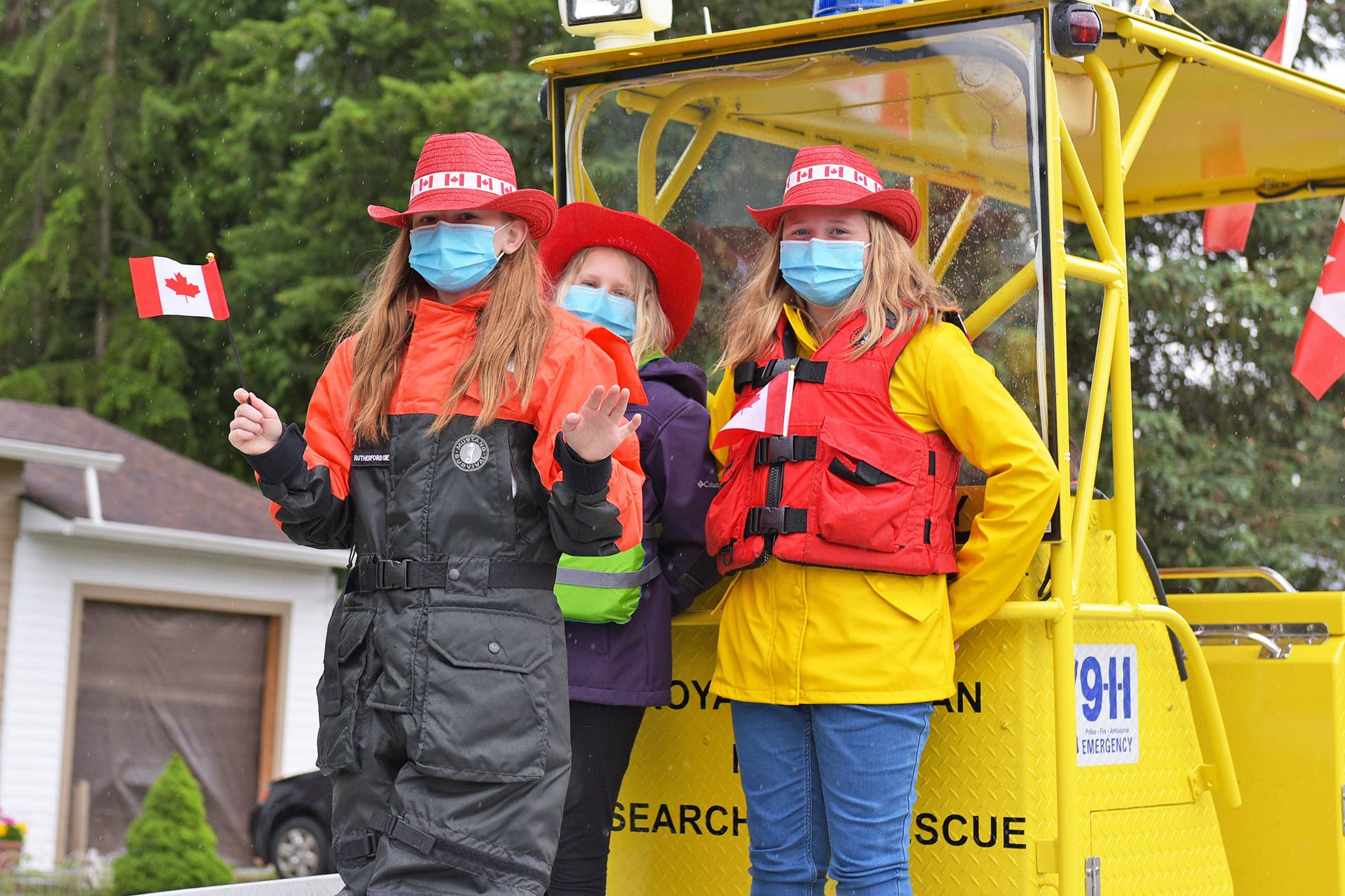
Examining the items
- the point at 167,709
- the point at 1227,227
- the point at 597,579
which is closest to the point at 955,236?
the point at 597,579

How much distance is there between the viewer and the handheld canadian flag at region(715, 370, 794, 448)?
333 cm

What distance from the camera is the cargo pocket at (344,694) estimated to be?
2.86 metres

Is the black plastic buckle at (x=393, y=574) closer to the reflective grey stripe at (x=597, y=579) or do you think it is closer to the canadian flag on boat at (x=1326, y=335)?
the reflective grey stripe at (x=597, y=579)

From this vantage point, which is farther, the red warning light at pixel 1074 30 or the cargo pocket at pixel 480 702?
the red warning light at pixel 1074 30

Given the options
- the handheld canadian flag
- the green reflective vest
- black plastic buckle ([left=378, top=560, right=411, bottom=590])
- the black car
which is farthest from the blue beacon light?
the black car

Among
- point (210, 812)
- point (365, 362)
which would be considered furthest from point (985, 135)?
point (210, 812)

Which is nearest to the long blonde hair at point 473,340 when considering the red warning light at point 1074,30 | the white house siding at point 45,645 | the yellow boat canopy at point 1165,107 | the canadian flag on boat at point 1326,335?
the yellow boat canopy at point 1165,107

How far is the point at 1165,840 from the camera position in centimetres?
400

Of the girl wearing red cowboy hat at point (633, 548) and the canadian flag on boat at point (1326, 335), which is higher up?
the canadian flag on boat at point (1326, 335)

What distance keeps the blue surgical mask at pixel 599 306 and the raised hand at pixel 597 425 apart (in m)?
1.09

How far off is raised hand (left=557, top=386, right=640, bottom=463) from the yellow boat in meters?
1.25

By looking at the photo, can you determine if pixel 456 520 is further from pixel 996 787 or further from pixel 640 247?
pixel 996 787

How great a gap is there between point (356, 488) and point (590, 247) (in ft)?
3.95

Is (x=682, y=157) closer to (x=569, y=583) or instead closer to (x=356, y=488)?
(x=569, y=583)
